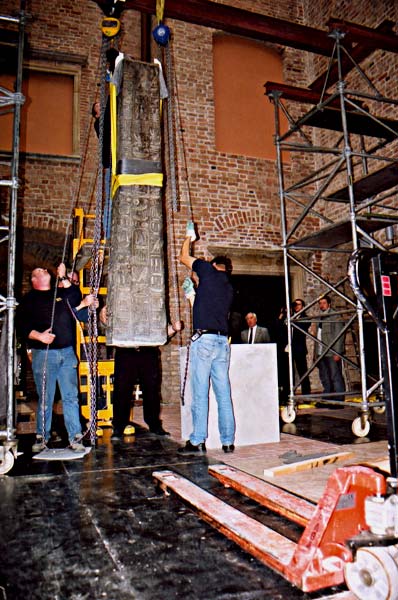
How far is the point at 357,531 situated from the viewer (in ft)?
6.07

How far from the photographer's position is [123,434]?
521 centimetres

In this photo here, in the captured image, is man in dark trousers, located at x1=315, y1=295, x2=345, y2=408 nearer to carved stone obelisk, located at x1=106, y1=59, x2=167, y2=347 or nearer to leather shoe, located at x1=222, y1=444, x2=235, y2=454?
leather shoe, located at x1=222, y1=444, x2=235, y2=454

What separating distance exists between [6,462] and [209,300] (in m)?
2.16

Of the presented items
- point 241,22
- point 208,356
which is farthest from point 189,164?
point 208,356

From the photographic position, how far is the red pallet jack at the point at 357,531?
1632mm

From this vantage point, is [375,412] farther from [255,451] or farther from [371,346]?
[255,451]

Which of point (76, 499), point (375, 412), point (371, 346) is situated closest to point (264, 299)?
point (371, 346)

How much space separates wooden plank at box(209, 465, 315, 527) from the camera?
2.43m

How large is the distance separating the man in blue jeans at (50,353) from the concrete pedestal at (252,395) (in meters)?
1.14

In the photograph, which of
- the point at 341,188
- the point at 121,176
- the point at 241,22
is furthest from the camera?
the point at 341,188

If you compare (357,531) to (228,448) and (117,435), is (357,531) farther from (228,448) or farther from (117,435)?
(117,435)

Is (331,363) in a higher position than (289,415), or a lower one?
higher

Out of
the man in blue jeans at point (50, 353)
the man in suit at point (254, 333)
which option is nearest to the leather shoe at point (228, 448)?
the man in blue jeans at point (50, 353)

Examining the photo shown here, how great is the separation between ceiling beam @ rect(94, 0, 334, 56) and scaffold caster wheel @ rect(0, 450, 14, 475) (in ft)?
16.7
